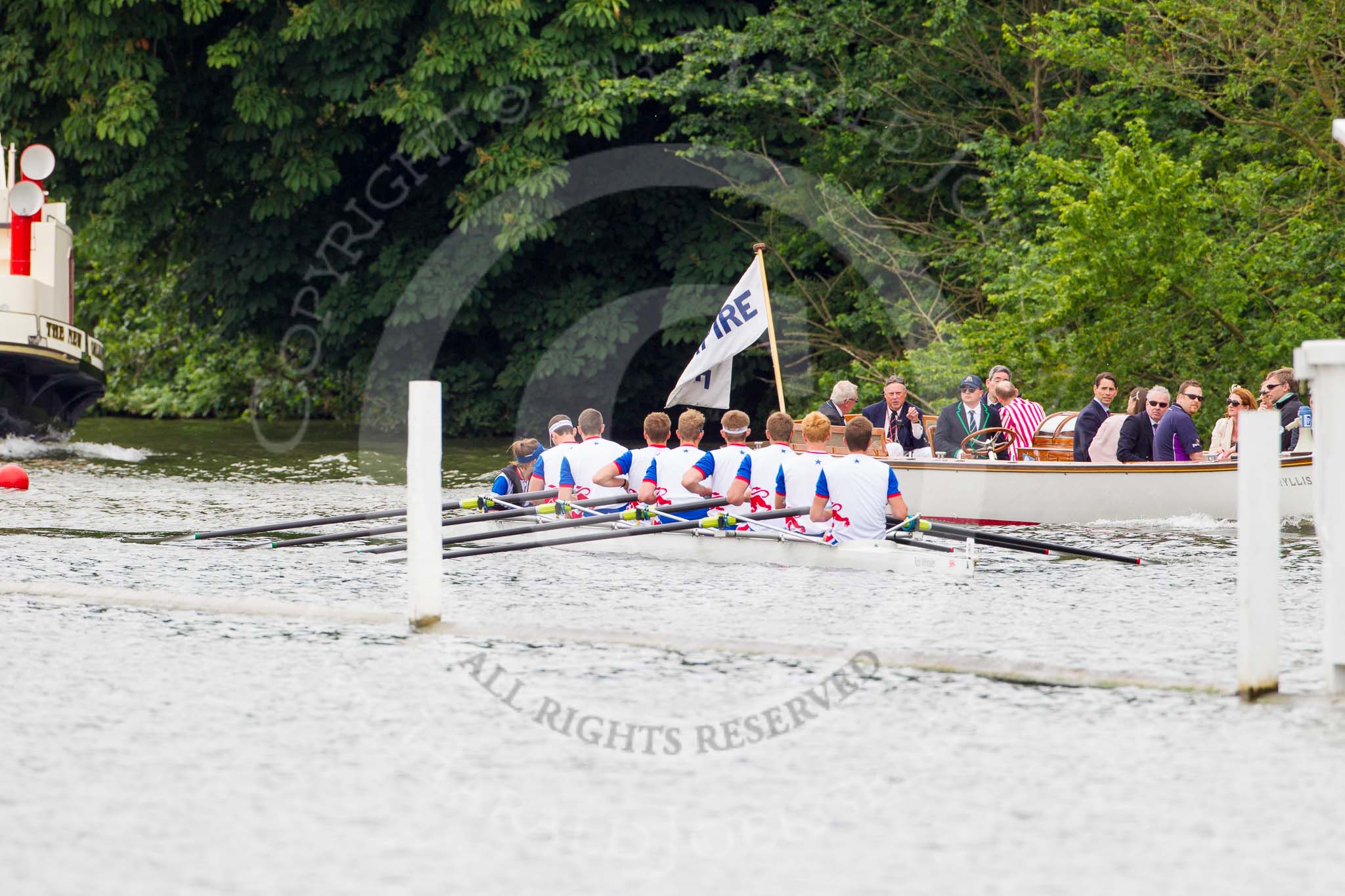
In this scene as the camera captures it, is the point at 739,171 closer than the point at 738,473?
No

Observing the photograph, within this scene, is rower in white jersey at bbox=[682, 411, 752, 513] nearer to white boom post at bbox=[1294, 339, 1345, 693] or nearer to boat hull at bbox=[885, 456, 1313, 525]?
boat hull at bbox=[885, 456, 1313, 525]

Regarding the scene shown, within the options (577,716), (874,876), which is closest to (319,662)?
(577,716)

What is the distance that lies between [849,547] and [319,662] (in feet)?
15.8

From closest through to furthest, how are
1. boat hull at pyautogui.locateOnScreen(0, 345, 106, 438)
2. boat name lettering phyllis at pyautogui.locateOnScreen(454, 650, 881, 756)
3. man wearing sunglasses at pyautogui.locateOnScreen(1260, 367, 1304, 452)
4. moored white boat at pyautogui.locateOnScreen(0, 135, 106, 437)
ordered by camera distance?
boat name lettering phyllis at pyautogui.locateOnScreen(454, 650, 881, 756) < man wearing sunglasses at pyautogui.locateOnScreen(1260, 367, 1304, 452) < moored white boat at pyautogui.locateOnScreen(0, 135, 106, 437) < boat hull at pyautogui.locateOnScreen(0, 345, 106, 438)

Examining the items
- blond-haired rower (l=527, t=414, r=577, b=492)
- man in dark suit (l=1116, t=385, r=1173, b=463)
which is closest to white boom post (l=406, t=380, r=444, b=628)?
blond-haired rower (l=527, t=414, r=577, b=492)

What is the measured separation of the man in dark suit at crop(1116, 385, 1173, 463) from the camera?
1653cm

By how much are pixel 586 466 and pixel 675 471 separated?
0.84m

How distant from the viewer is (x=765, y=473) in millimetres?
13312

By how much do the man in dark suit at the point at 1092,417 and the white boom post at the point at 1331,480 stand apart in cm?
934

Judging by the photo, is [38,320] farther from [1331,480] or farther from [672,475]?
[1331,480]

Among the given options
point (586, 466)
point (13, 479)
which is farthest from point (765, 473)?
point (13, 479)

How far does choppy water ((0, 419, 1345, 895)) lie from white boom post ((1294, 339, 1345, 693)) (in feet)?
1.09

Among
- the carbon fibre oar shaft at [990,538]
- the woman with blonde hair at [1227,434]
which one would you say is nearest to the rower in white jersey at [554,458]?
the carbon fibre oar shaft at [990,538]

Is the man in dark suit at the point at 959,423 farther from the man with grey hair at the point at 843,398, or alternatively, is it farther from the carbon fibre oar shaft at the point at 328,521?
the carbon fibre oar shaft at the point at 328,521
